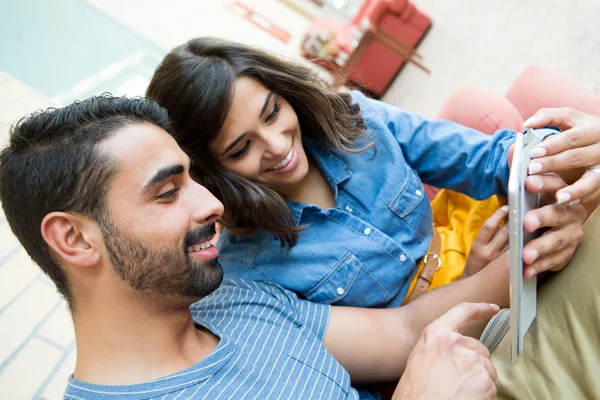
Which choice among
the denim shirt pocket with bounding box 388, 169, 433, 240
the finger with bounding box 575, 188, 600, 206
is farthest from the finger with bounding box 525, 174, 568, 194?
the denim shirt pocket with bounding box 388, 169, 433, 240

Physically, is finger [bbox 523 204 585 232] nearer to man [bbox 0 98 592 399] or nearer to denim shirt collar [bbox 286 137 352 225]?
man [bbox 0 98 592 399]

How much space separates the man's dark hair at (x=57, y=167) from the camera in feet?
3.19

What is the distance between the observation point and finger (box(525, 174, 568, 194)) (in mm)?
888

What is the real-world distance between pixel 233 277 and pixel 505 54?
216cm

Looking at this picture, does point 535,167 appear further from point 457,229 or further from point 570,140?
point 457,229

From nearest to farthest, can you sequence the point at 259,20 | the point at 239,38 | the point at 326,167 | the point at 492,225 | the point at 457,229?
the point at 492,225 → the point at 326,167 → the point at 457,229 → the point at 239,38 → the point at 259,20

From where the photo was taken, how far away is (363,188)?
55.9 inches

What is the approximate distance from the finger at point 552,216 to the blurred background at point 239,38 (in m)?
0.99

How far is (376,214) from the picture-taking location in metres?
1.41

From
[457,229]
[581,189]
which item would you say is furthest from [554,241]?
[457,229]

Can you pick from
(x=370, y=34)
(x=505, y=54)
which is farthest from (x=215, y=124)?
(x=370, y=34)

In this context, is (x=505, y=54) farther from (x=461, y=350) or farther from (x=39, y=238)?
(x=39, y=238)

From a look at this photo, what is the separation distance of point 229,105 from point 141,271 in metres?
0.48

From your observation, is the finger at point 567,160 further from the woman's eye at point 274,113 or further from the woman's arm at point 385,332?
the woman's eye at point 274,113
